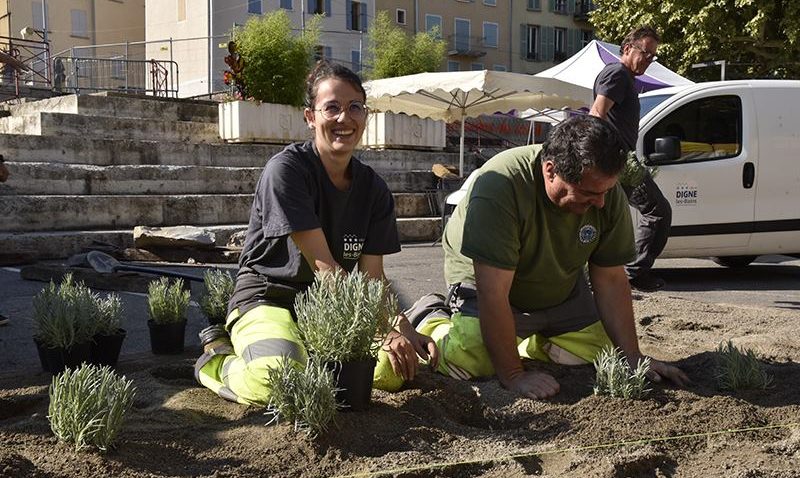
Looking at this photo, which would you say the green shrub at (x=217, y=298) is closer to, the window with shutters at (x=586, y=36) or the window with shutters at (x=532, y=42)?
the window with shutters at (x=532, y=42)

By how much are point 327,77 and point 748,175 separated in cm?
652

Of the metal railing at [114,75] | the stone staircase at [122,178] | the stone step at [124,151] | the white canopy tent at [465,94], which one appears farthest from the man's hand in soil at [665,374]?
the metal railing at [114,75]

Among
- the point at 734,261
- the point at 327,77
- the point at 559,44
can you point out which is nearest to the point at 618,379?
the point at 327,77

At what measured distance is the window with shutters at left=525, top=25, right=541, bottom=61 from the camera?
2308 inches

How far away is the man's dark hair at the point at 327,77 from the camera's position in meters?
3.76

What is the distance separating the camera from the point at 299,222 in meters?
3.57

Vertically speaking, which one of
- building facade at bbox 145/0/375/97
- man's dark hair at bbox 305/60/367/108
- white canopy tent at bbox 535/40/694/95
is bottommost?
man's dark hair at bbox 305/60/367/108

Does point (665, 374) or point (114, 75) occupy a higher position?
point (114, 75)

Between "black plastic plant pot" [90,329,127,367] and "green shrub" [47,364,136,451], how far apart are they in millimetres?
1557

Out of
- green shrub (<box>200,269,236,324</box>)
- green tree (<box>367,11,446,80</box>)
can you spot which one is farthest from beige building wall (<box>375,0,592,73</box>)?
green shrub (<box>200,269,236,324</box>)

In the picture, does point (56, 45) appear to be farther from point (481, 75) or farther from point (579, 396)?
point (579, 396)

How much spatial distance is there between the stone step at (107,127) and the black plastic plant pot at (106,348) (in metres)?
10.2

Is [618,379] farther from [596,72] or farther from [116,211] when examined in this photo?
[596,72]

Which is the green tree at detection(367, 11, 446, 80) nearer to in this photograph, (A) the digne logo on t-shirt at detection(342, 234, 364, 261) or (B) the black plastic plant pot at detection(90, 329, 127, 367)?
(B) the black plastic plant pot at detection(90, 329, 127, 367)
